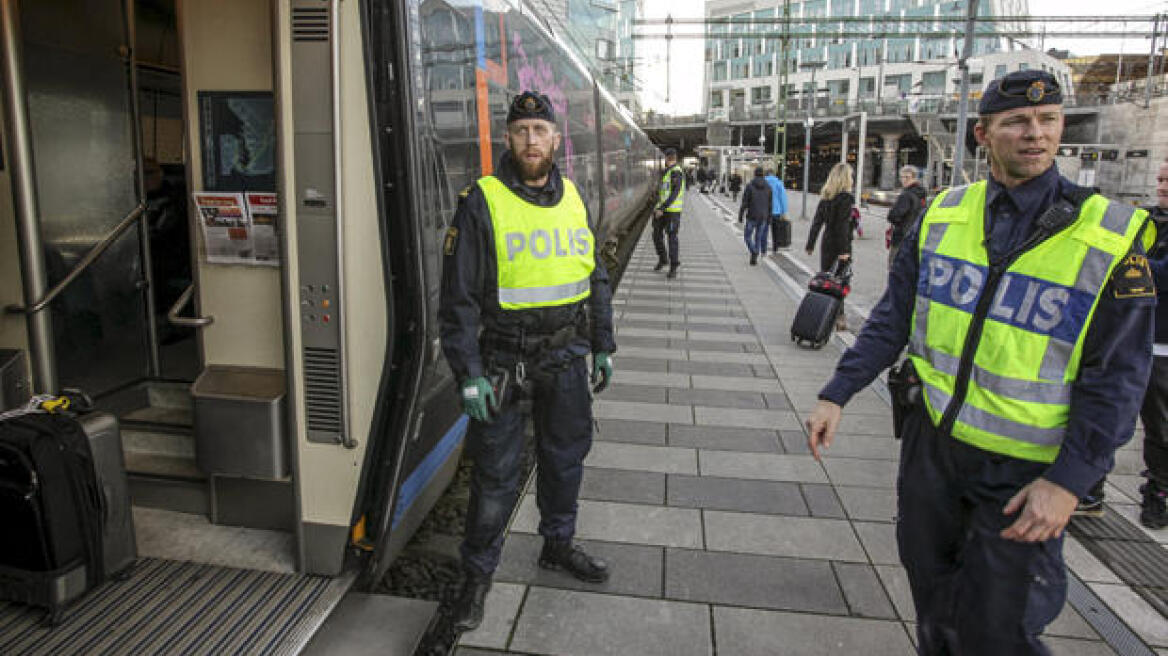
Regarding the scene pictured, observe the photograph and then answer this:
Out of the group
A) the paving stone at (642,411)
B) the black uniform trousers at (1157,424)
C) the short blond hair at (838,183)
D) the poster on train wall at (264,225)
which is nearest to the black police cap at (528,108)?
the poster on train wall at (264,225)

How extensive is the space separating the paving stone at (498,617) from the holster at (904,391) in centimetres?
163

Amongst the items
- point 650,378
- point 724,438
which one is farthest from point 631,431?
point 650,378

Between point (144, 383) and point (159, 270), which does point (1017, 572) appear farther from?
point (159, 270)

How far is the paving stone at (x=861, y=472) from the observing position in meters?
4.21

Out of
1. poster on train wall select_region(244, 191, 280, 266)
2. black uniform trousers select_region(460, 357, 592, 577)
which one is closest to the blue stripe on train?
black uniform trousers select_region(460, 357, 592, 577)

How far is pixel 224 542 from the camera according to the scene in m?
3.26

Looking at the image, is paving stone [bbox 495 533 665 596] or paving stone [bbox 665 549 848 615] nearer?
paving stone [bbox 665 549 848 615]

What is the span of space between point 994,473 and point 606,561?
71.1 inches

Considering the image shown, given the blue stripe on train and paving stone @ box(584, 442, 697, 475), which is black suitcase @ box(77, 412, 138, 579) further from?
paving stone @ box(584, 442, 697, 475)

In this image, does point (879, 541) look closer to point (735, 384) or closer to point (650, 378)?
point (735, 384)

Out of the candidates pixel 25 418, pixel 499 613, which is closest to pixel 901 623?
pixel 499 613

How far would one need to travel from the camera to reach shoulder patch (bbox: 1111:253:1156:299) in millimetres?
1821

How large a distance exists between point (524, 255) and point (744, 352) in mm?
4919

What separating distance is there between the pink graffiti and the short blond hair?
9.32 feet
